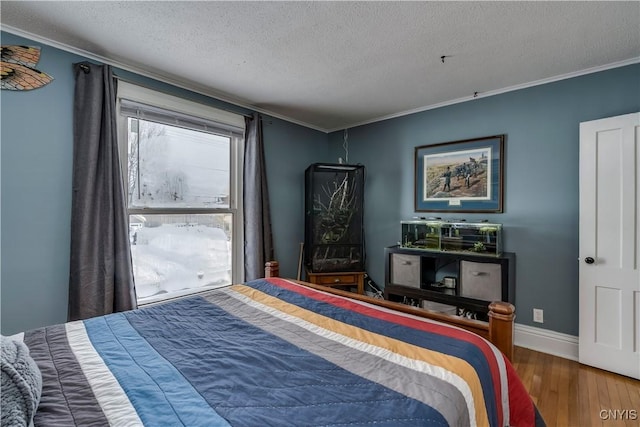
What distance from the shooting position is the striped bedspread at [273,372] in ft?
2.72

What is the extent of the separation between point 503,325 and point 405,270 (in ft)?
5.34

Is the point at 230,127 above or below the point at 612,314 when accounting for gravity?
above

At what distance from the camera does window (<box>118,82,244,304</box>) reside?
8.05ft

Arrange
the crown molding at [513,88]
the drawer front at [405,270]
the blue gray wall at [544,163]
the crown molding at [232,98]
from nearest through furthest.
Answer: the crown molding at [232,98] < the crown molding at [513,88] < the blue gray wall at [544,163] < the drawer front at [405,270]

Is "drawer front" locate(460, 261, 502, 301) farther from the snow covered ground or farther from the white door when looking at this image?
the snow covered ground

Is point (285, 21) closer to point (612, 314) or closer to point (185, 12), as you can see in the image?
point (185, 12)

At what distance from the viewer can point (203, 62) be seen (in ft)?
7.54

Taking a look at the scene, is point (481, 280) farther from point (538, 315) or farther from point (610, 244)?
point (610, 244)

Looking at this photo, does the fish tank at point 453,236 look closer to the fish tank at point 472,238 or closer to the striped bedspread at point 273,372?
the fish tank at point 472,238

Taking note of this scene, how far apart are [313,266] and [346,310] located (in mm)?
1822

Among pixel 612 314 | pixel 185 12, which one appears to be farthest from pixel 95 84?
pixel 612 314

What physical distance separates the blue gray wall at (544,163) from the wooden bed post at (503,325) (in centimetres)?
175

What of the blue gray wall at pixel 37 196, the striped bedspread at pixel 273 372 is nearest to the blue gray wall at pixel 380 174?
the blue gray wall at pixel 37 196

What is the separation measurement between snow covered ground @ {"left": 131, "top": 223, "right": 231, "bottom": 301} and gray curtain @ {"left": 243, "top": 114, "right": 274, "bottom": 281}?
24 centimetres
